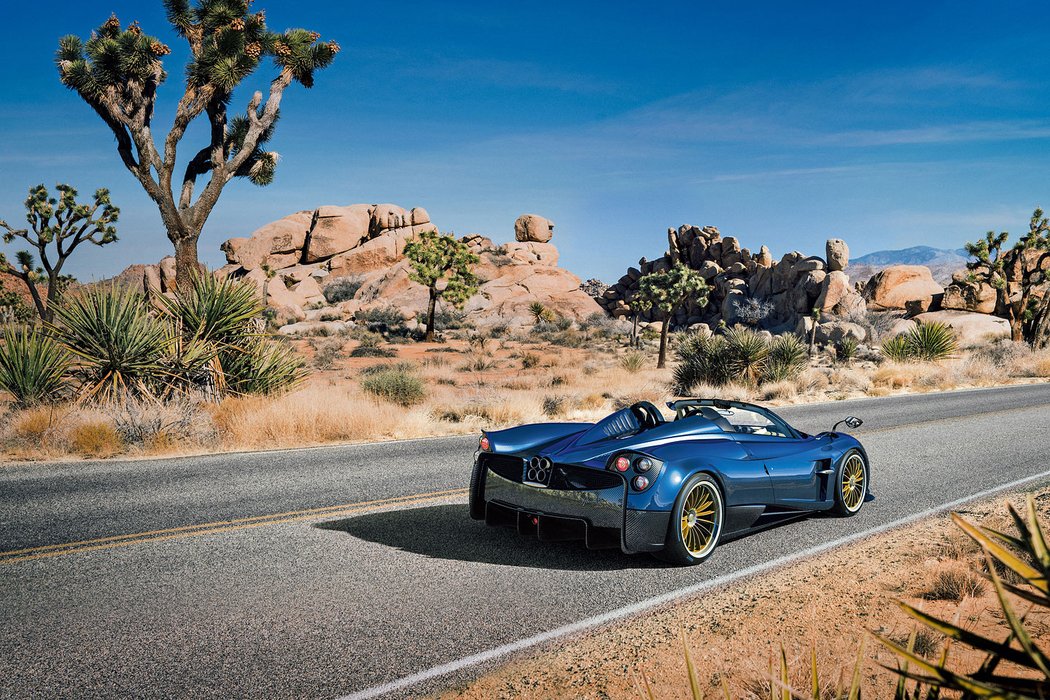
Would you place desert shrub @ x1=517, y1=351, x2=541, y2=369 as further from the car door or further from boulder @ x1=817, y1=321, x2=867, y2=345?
the car door

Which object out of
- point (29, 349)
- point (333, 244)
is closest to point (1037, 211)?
point (29, 349)

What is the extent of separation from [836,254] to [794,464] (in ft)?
200

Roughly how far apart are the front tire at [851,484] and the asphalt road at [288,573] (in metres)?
0.16

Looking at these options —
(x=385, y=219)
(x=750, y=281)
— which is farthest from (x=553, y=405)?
(x=385, y=219)

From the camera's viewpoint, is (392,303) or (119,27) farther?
(392,303)

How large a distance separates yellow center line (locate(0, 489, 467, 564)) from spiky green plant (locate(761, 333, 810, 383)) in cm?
1716

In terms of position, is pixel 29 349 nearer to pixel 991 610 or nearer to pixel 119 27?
pixel 119 27

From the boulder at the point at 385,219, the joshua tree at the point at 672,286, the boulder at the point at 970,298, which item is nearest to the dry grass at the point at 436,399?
the joshua tree at the point at 672,286

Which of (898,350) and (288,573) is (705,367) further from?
(288,573)

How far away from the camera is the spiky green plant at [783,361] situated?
2331cm

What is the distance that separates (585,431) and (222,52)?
16.0 meters

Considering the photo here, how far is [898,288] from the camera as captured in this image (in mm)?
57469

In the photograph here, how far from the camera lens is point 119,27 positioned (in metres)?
18.7

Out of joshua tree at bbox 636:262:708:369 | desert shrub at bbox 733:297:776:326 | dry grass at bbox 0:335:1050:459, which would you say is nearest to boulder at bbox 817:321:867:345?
dry grass at bbox 0:335:1050:459
